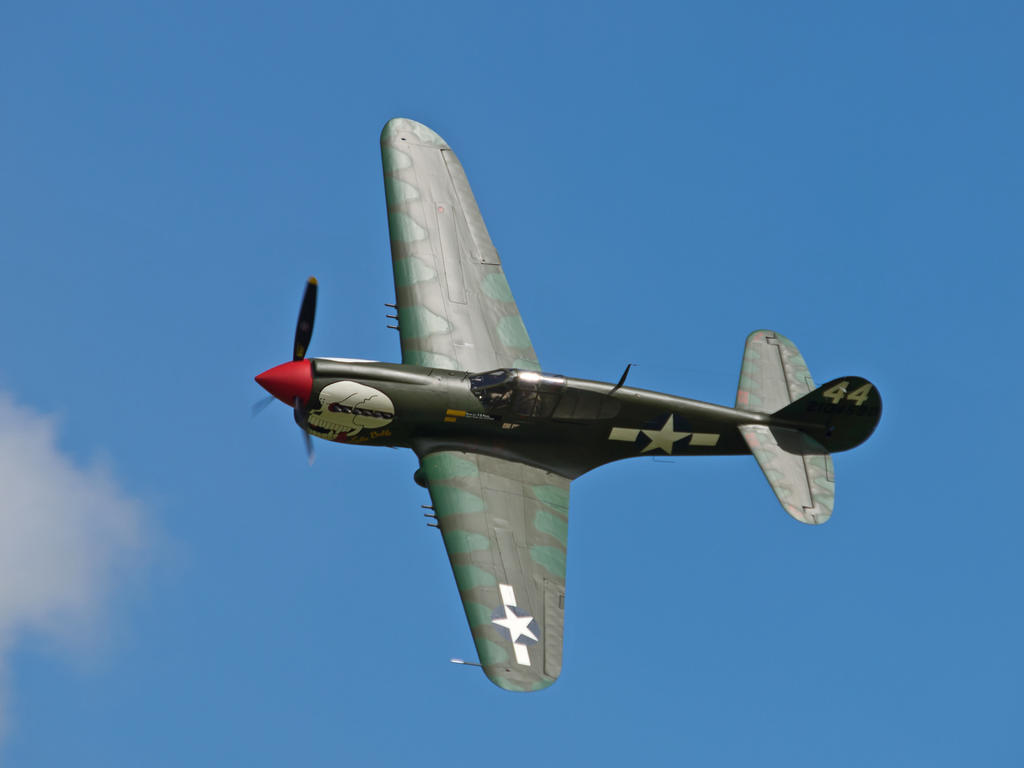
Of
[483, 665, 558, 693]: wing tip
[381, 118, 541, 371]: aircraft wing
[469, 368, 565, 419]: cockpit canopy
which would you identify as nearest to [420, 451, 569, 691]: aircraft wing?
[483, 665, 558, 693]: wing tip

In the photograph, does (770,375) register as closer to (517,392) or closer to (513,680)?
(517,392)

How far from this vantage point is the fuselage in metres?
25.8

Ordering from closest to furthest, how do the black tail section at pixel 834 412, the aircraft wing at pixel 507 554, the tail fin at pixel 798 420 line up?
the aircraft wing at pixel 507 554, the tail fin at pixel 798 420, the black tail section at pixel 834 412

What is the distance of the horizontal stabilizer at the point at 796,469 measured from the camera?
26.1 meters

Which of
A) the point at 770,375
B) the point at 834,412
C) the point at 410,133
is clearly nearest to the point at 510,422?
the point at 770,375

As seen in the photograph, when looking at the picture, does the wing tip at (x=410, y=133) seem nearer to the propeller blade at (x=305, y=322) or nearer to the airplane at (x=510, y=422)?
the airplane at (x=510, y=422)

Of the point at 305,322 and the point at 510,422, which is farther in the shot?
the point at 510,422

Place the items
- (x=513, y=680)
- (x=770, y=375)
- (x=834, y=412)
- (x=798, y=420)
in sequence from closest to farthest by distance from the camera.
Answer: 1. (x=513, y=680)
2. (x=798, y=420)
3. (x=834, y=412)
4. (x=770, y=375)

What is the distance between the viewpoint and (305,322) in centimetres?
2534

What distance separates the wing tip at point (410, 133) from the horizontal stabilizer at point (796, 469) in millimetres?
9322

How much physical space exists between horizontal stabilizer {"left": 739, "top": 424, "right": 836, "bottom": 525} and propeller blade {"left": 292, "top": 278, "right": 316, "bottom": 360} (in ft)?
26.8

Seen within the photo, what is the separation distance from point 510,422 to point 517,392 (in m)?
0.57

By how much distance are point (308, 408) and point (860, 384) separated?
10239 millimetres

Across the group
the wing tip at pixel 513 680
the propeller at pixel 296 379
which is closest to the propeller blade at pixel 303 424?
the propeller at pixel 296 379
